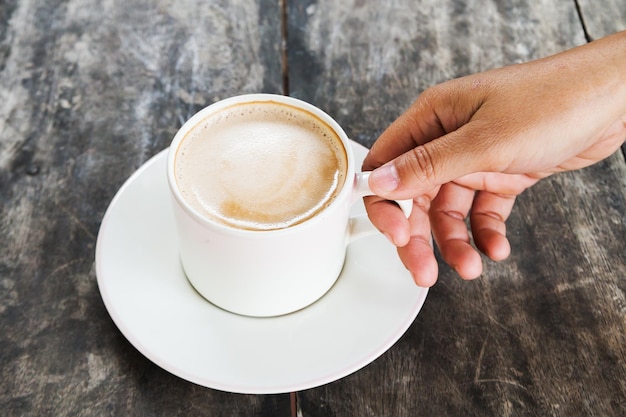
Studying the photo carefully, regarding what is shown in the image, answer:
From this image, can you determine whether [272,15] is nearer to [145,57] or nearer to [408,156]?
[145,57]

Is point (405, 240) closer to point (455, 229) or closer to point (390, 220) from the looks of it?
point (390, 220)

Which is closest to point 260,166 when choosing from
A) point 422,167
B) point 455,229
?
point 422,167

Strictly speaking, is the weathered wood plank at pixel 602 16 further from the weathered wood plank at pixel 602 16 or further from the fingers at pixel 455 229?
the fingers at pixel 455 229

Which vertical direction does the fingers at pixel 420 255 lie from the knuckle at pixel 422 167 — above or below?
below

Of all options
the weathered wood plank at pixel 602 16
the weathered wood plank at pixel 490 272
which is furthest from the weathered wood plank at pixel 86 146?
the weathered wood plank at pixel 602 16

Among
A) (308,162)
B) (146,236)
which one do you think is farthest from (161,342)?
(308,162)

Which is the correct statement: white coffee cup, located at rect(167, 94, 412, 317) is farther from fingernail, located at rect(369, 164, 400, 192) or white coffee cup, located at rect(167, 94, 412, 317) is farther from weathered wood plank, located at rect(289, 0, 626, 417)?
weathered wood plank, located at rect(289, 0, 626, 417)
